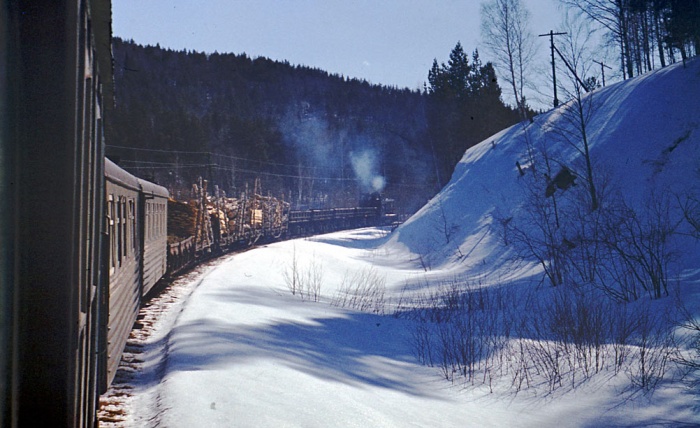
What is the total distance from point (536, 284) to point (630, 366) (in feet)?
23.9

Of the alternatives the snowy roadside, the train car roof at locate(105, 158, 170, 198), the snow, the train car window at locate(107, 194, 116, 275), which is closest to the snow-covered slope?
the snow

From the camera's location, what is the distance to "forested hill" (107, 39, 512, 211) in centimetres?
6322

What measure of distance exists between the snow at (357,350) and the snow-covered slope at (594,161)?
82mm

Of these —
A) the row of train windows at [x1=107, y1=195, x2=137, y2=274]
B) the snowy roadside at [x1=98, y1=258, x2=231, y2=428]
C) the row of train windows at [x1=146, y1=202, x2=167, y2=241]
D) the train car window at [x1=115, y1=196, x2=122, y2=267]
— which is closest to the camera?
the snowy roadside at [x1=98, y1=258, x2=231, y2=428]

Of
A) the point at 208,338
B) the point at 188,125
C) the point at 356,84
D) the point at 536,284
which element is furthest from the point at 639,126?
the point at 356,84

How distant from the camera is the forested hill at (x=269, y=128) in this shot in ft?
207

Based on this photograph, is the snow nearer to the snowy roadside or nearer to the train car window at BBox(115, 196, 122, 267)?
the snowy roadside

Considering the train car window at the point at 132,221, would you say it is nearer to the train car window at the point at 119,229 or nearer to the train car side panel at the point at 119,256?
the train car side panel at the point at 119,256

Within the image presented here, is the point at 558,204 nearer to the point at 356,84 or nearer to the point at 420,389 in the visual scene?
the point at 420,389

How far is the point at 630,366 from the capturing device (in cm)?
687

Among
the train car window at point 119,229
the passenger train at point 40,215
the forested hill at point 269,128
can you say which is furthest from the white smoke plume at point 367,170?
the passenger train at point 40,215

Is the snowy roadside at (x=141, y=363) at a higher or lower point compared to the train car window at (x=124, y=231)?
lower

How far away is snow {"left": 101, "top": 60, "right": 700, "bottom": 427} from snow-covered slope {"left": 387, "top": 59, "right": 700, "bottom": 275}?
8cm

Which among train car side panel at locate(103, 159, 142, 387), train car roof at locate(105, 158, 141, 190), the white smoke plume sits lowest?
train car side panel at locate(103, 159, 142, 387)
